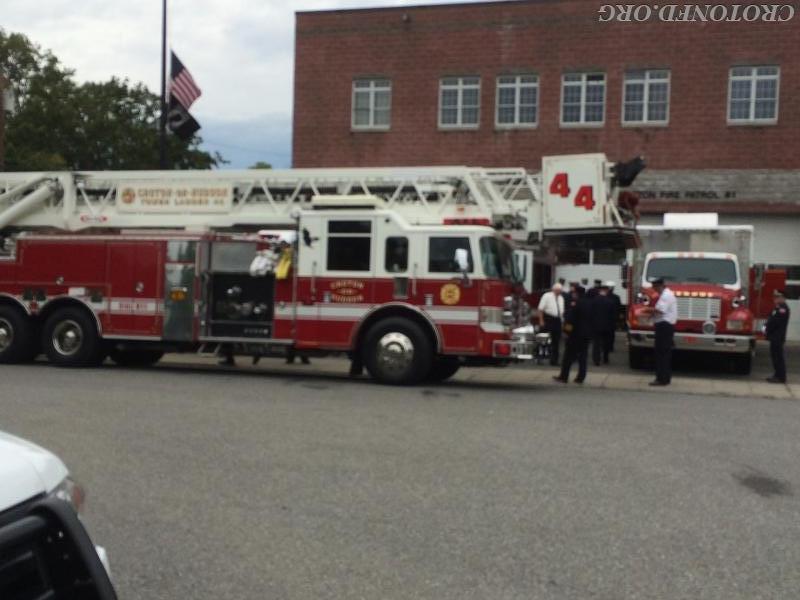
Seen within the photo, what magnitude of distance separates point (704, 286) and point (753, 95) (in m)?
11.4

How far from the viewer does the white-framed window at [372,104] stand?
95.0 ft

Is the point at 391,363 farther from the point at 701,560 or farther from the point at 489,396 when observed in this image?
the point at 701,560

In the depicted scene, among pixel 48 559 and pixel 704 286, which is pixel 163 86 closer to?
pixel 704 286

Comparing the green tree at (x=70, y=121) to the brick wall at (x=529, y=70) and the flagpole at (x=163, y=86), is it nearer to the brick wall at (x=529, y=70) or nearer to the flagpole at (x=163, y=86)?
Answer: the brick wall at (x=529, y=70)

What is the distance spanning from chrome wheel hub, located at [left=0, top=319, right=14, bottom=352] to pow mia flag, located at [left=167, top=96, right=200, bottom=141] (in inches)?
278

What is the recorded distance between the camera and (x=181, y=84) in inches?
821

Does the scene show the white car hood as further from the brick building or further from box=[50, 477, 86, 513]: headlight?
the brick building

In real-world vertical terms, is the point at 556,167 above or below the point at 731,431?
above

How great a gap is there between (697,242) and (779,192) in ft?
29.2

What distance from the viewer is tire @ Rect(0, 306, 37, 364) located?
15055 millimetres

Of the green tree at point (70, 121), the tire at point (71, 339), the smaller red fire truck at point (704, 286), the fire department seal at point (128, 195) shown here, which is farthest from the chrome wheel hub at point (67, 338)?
the green tree at point (70, 121)

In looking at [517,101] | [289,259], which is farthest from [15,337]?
[517,101]

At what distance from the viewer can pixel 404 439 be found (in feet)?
28.7

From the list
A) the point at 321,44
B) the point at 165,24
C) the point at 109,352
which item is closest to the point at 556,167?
the point at 109,352
